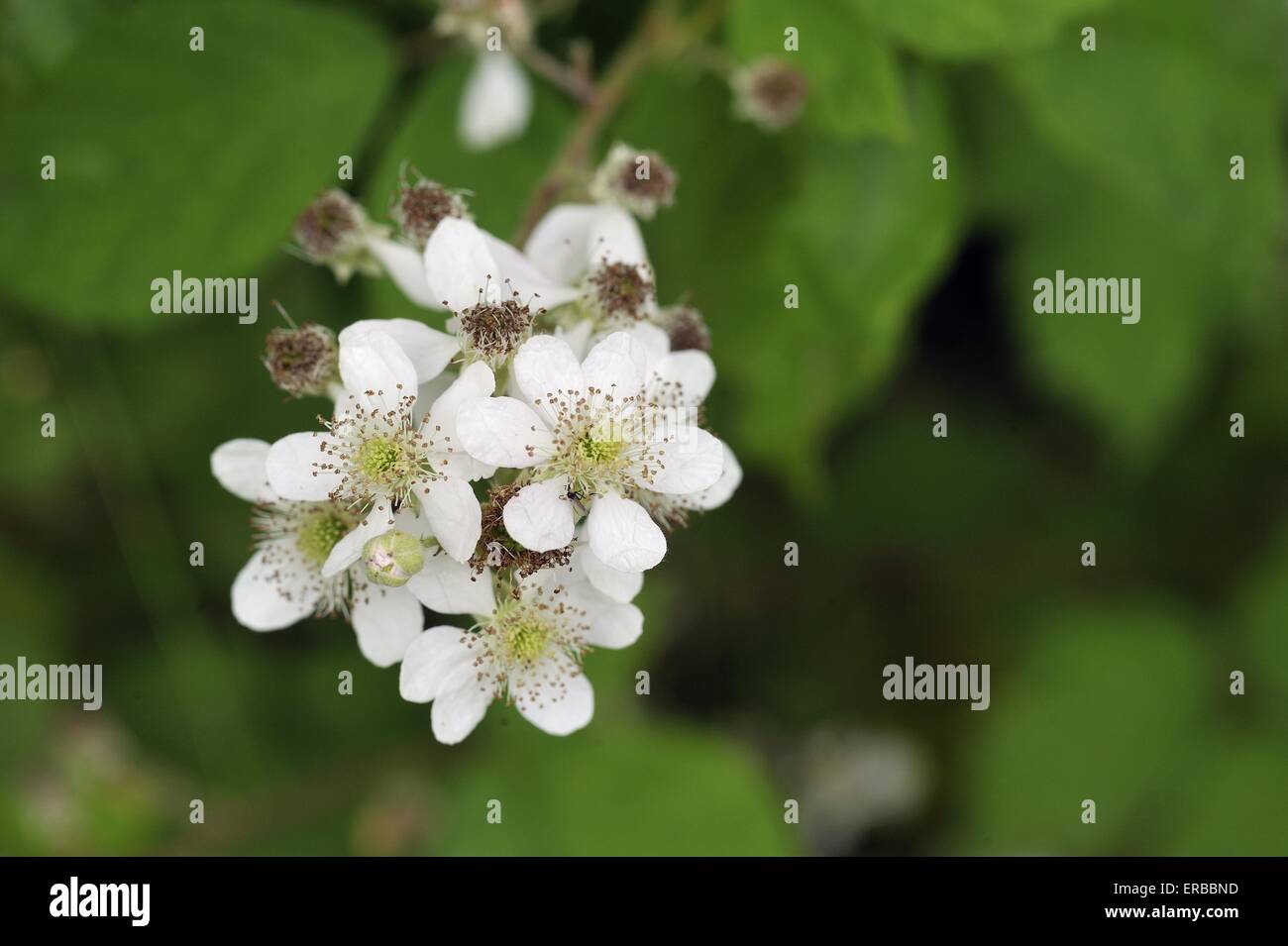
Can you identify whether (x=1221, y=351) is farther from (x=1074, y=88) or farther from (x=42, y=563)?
(x=42, y=563)

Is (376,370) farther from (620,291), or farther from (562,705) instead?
(562,705)

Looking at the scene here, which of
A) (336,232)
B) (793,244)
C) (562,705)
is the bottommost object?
(562,705)

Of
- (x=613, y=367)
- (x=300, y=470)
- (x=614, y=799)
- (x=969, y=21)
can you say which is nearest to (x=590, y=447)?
(x=613, y=367)

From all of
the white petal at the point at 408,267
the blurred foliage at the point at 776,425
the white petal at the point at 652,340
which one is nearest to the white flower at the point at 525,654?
the white petal at the point at 652,340

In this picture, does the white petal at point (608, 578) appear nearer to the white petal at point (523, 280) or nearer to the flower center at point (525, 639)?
the flower center at point (525, 639)

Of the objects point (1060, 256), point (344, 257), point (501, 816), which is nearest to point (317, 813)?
point (501, 816)
